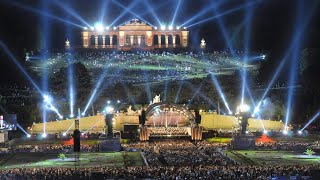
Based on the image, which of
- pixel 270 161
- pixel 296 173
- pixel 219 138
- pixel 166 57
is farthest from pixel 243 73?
pixel 296 173

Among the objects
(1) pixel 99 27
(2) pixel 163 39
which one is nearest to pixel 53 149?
(1) pixel 99 27

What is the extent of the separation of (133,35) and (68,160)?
8224cm

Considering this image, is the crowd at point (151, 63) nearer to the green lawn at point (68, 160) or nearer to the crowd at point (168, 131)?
the crowd at point (168, 131)

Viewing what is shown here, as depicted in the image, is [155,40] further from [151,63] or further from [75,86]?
[75,86]

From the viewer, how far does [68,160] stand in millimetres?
40812

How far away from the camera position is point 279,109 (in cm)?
6681

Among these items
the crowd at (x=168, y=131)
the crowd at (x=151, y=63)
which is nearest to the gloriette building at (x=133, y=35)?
the crowd at (x=151, y=63)

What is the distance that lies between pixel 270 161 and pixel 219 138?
15940mm

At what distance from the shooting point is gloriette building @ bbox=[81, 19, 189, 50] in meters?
120

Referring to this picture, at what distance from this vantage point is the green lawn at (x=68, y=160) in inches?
1519

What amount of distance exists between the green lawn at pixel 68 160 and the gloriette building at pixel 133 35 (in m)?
76.5

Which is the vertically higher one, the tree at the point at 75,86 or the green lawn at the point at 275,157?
the tree at the point at 75,86

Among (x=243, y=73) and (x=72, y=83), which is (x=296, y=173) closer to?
(x=72, y=83)

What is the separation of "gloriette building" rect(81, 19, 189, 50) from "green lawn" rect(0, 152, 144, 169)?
251 ft
